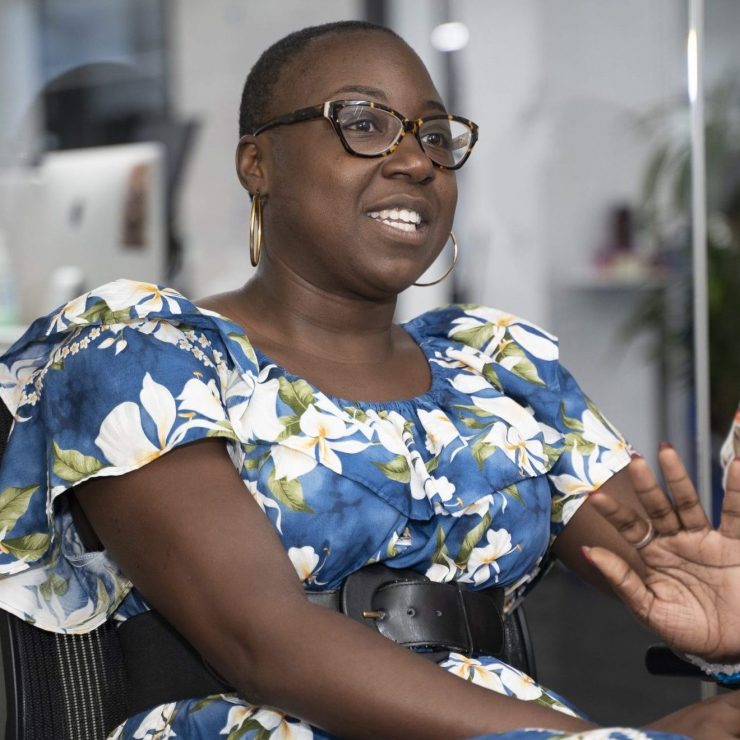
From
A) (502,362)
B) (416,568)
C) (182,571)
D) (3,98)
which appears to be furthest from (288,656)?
(3,98)

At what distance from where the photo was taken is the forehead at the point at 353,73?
1.61 metres

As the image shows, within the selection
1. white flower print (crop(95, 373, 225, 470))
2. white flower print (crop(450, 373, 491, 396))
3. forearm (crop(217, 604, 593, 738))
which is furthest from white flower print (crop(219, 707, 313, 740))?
white flower print (crop(450, 373, 491, 396))

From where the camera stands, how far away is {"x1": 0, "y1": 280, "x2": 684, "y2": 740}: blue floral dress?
1356 mm

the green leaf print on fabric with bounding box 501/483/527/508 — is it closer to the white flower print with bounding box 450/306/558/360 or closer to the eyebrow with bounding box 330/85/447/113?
the white flower print with bounding box 450/306/558/360

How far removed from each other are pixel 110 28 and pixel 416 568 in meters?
2.14

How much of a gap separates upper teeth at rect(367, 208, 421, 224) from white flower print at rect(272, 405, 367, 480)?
0.29 meters

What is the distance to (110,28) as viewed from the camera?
10.4 ft

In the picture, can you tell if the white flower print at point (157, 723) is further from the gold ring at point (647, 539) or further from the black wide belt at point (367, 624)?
the gold ring at point (647, 539)

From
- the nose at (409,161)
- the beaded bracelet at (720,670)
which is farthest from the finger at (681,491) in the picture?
the nose at (409,161)

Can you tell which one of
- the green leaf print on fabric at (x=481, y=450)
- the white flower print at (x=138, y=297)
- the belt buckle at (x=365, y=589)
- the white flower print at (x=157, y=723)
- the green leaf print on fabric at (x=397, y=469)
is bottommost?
the white flower print at (x=157, y=723)

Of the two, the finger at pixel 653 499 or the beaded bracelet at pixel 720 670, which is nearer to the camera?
the finger at pixel 653 499

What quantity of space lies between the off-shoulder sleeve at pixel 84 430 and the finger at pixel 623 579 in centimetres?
45

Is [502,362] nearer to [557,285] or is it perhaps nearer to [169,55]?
[169,55]

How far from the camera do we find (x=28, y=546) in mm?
1454
